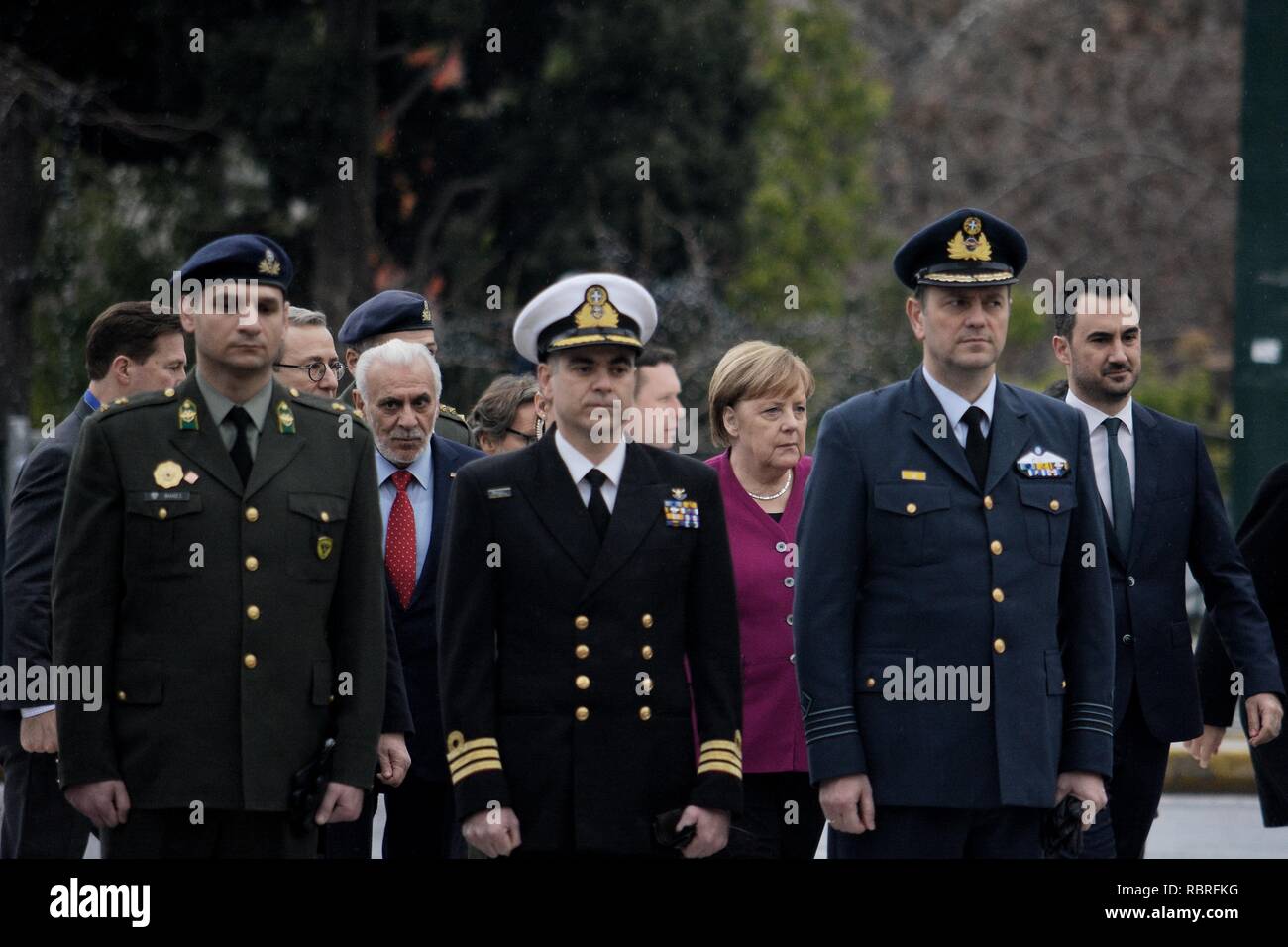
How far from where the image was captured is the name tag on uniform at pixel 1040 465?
16.6 ft

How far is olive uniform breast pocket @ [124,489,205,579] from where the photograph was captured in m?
4.74

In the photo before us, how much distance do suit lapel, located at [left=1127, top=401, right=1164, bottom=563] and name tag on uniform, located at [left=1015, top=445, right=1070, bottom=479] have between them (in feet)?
3.27

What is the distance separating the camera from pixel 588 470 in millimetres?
4906

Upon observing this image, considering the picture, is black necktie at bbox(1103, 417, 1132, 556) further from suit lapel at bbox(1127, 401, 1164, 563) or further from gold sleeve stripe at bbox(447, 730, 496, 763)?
gold sleeve stripe at bbox(447, 730, 496, 763)

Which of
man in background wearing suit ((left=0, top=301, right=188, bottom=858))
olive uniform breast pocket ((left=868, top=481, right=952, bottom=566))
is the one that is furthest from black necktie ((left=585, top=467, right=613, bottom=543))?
man in background wearing suit ((left=0, top=301, right=188, bottom=858))

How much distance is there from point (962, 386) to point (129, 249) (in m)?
13.8

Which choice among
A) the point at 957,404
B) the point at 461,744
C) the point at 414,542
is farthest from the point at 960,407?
the point at 414,542

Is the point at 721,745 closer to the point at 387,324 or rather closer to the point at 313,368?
the point at 387,324

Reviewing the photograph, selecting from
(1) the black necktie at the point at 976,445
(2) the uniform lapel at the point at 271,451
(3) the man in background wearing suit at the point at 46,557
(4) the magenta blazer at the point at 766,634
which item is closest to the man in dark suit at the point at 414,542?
(3) the man in background wearing suit at the point at 46,557

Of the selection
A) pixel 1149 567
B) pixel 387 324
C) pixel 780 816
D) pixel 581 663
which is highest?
pixel 387 324

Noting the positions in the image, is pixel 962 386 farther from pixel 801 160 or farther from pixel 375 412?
pixel 801 160

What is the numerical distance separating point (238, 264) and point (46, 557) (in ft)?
4.56

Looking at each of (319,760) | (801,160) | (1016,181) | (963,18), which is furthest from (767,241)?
(319,760)

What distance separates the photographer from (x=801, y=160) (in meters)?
20.8
